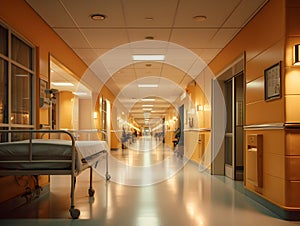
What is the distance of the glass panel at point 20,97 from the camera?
15.3 feet

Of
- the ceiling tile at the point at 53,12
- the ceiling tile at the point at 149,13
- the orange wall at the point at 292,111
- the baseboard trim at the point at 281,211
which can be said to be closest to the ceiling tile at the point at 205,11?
the ceiling tile at the point at 149,13

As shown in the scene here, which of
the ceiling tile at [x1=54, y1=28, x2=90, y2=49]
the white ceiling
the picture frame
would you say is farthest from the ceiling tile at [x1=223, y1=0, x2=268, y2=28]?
the picture frame

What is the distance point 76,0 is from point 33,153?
7.61 feet

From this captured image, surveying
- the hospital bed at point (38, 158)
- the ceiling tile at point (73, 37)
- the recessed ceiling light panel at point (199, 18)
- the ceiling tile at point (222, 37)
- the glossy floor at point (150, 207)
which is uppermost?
the recessed ceiling light panel at point (199, 18)

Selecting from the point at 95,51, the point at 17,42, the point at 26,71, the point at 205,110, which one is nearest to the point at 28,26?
the point at 17,42

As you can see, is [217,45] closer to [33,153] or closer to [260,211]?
[260,211]

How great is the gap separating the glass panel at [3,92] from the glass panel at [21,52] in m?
0.36

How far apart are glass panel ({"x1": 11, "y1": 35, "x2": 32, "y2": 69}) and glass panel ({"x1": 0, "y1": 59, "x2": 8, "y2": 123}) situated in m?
0.36

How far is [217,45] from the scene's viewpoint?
709cm

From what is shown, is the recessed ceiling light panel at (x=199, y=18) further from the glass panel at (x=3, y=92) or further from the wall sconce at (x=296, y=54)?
the glass panel at (x=3, y=92)

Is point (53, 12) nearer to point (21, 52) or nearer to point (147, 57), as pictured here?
point (21, 52)

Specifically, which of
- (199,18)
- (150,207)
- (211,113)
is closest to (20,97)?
(150,207)

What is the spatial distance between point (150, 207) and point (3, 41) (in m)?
3.02

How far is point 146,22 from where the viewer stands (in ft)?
18.3
